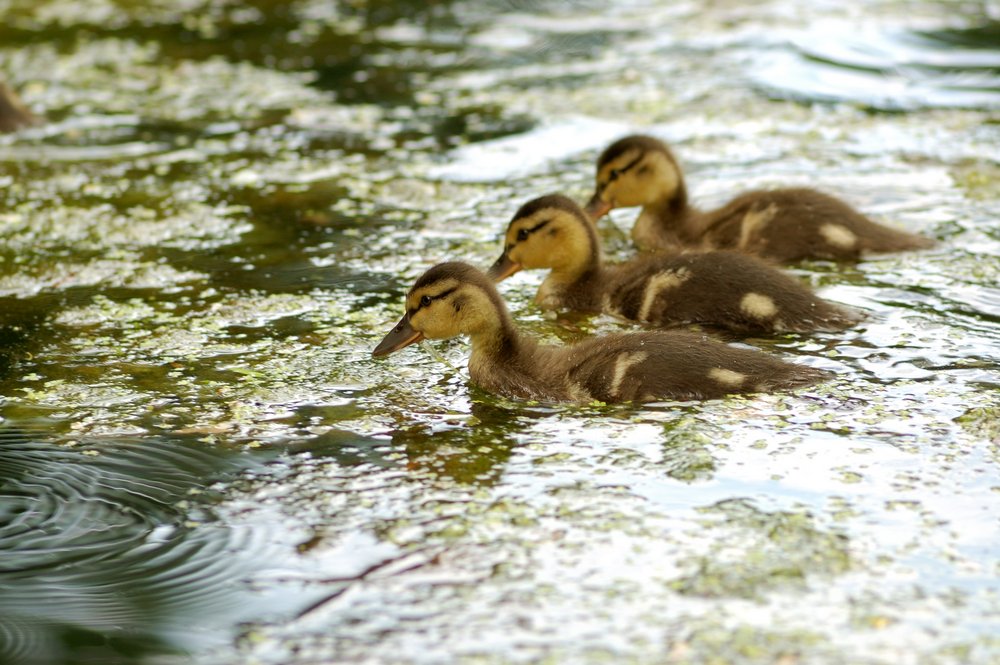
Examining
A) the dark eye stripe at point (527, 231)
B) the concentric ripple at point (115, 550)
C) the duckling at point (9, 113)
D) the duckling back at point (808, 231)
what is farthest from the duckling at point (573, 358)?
the duckling at point (9, 113)

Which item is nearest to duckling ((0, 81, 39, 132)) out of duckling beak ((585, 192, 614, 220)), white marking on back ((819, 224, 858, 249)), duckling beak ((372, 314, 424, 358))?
duckling beak ((585, 192, 614, 220))

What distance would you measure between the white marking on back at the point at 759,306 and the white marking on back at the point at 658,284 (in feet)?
0.82

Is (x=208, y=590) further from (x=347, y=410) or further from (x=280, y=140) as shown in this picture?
(x=280, y=140)

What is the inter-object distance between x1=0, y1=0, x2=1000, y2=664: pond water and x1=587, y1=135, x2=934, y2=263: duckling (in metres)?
0.12

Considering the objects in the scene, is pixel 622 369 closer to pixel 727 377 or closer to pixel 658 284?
pixel 727 377

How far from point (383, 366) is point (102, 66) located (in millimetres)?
5591

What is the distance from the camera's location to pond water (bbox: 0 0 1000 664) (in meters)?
3.29

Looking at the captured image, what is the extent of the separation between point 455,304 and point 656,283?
35.6 inches

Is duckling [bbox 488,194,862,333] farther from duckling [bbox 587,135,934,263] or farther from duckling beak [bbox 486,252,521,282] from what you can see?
duckling [bbox 587,135,934,263]

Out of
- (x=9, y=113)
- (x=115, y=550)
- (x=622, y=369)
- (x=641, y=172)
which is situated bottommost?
(x=115, y=550)

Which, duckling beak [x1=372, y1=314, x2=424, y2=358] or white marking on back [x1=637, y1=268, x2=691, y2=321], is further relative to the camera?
white marking on back [x1=637, y1=268, x2=691, y2=321]

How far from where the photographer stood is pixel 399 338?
4848 millimetres

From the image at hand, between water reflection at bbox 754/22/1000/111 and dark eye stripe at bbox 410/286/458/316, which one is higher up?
water reflection at bbox 754/22/1000/111

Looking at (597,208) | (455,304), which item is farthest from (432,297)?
(597,208)
